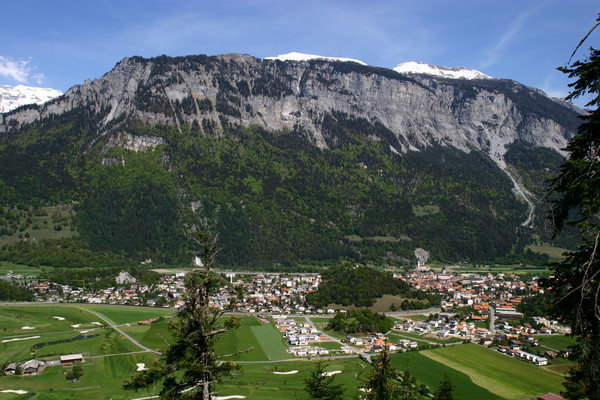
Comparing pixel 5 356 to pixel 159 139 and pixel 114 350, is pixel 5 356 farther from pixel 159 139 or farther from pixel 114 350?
pixel 159 139

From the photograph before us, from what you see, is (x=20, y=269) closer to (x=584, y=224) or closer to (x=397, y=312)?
(x=397, y=312)

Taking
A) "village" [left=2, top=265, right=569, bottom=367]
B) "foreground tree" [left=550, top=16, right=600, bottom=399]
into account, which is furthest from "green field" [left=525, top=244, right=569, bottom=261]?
"foreground tree" [left=550, top=16, right=600, bottom=399]

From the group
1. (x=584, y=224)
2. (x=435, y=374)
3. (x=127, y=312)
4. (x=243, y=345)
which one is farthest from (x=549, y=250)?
(x=584, y=224)

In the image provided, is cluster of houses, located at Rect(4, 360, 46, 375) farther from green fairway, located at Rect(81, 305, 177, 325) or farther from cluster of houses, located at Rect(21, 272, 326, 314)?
cluster of houses, located at Rect(21, 272, 326, 314)

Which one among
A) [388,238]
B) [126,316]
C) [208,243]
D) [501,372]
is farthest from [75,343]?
[388,238]

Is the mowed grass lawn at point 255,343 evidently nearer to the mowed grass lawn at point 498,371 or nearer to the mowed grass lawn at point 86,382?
the mowed grass lawn at point 86,382

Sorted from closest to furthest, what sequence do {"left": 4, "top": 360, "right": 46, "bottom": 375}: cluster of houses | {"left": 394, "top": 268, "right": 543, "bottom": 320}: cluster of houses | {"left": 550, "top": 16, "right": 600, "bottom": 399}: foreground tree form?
1. {"left": 550, "top": 16, "right": 600, "bottom": 399}: foreground tree
2. {"left": 4, "top": 360, "right": 46, "bottom": 375}: cluster of houses
3. {"left": 394, "top": 268, "right": 543, "bottom": 320}: cluster of houses
